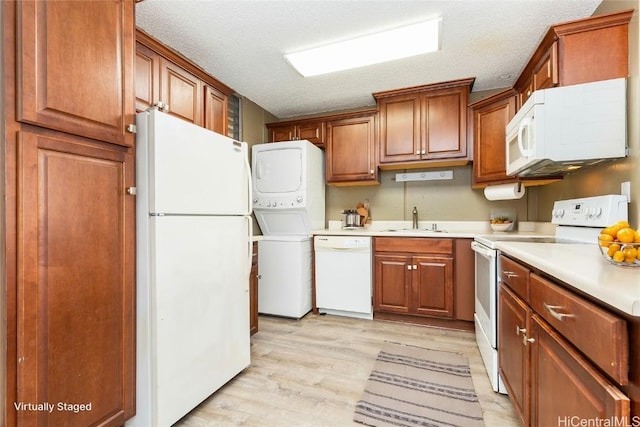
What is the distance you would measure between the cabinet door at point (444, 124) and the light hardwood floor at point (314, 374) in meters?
1.76

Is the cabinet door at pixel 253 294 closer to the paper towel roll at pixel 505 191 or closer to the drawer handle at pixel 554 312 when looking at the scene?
the drawer handle at pixel 554 312

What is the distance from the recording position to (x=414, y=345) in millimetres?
2475

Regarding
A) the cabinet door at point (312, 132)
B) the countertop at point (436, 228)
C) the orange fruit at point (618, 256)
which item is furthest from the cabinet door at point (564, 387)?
the cabinet door at point (312, 132)

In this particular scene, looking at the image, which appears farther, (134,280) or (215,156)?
(215,156)

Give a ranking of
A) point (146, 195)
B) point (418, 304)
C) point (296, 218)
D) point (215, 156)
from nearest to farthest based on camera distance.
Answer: point (146, 195), point (215, 156), point (418, 304), point (296, 218)

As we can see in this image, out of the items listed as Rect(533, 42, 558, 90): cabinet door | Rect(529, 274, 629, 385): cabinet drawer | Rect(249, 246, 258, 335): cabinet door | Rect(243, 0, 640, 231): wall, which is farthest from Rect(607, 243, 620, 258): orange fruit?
Rect(249, 246, 258, 335): cabinet door

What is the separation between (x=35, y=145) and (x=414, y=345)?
2.65 meters

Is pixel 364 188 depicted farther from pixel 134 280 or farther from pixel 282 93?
pixel 134 280

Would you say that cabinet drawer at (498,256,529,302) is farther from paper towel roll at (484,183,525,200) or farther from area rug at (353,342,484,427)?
paper towel roll at (484,183,525,200)

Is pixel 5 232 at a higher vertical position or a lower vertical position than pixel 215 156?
lower

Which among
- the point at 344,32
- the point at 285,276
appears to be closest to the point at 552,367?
the point at 344,32

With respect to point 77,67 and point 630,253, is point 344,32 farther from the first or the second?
point 630,253

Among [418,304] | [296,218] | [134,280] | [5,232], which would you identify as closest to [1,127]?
[5,232]

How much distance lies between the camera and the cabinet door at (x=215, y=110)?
8.21ft
